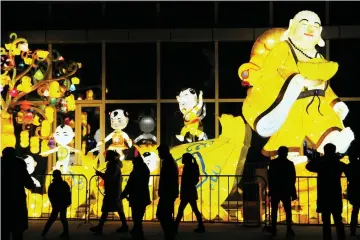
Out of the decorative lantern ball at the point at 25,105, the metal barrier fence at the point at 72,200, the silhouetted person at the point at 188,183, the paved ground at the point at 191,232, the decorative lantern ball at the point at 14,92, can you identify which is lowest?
the paved ground at the point at 191,232

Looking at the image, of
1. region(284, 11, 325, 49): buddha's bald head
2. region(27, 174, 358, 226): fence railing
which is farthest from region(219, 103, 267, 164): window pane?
region(284, 11, 325, 49): buddha's bald head

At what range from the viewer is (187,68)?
17.8 meters

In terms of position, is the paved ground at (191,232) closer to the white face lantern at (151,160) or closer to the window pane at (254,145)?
the white face lantern at (151,160)

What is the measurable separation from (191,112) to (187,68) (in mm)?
1256

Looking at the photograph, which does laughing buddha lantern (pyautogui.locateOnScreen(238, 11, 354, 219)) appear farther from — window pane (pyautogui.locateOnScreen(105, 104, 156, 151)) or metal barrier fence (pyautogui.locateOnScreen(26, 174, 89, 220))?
metal barrier fence (pyautogui.locateOnScreen(26, 174, 89, 220))

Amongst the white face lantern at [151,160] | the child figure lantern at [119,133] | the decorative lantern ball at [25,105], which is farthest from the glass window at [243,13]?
the decorative lantern ball at [25,105]

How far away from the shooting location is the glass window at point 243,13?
17.8m

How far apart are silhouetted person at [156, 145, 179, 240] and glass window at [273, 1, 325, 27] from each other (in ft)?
24.3

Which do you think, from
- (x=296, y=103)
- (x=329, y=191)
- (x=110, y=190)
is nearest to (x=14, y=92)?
(x=110, y=190)

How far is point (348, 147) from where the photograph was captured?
16.5m

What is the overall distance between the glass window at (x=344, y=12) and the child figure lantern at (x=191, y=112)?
4.09m

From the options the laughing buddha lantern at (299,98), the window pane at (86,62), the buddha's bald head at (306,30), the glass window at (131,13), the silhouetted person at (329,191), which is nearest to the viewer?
the silhouetted person at (329,191)

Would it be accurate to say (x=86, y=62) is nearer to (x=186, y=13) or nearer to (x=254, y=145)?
(x=186, y=13)

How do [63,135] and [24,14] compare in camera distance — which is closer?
[63,135]
